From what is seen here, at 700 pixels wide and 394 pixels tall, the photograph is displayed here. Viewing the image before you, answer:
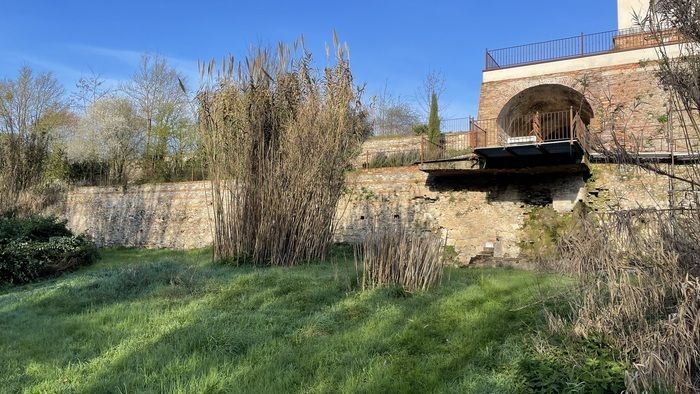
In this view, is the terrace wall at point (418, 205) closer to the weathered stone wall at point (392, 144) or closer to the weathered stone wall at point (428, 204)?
the weathered stone wall at point (428, 204)

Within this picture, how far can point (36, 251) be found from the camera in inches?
385

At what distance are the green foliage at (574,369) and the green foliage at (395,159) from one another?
11773mm

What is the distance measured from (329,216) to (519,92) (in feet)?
36.3

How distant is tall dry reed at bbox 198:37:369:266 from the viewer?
8.62 meters

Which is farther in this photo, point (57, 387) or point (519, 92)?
point (519, 92)

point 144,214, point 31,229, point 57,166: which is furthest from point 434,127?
point 57,166

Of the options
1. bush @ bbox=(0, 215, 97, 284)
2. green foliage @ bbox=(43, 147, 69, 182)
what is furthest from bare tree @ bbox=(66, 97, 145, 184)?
bush @ bbox=(0, 215, 97, 284)

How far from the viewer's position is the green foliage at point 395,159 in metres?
15.4

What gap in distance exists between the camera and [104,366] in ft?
11.7

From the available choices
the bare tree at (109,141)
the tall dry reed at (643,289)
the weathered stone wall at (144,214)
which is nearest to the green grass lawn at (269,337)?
the tall dry reed at (643,289)

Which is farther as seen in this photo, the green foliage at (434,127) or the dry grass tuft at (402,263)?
the green foliage at (434,127)

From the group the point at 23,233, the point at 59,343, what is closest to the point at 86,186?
the point at 23,233

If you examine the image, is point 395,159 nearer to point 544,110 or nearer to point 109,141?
point 544,110

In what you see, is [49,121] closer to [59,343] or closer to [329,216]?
[329,216]
